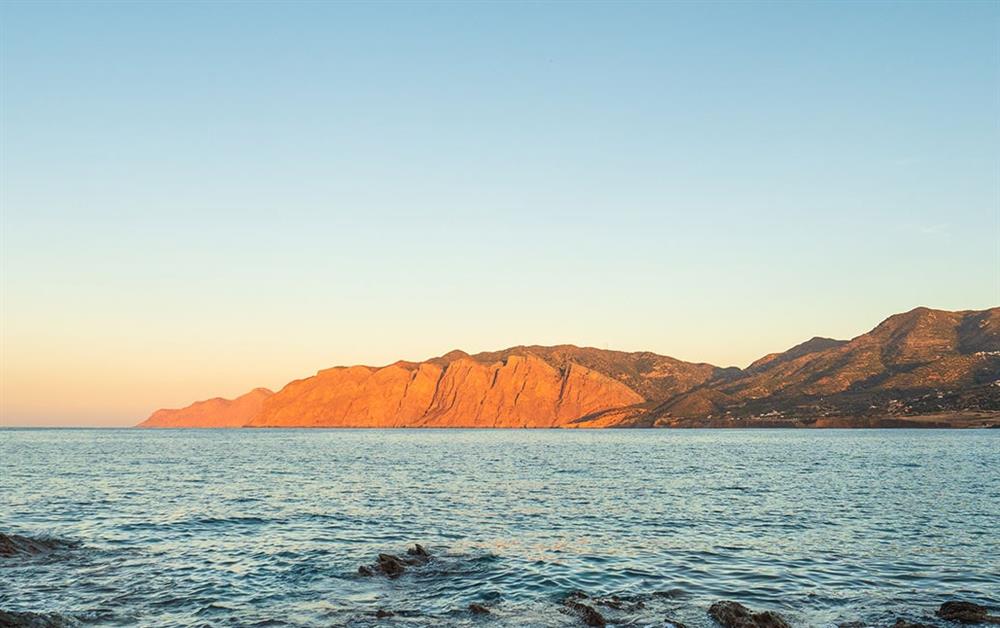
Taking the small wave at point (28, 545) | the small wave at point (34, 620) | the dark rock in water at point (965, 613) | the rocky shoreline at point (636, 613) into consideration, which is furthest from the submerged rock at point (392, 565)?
the dark rock in water at point (965, 613)

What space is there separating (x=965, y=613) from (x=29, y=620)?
95.3 feet

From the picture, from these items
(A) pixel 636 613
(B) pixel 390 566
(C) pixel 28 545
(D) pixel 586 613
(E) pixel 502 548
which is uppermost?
(C) pixel 28 545

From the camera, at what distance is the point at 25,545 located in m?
35.2

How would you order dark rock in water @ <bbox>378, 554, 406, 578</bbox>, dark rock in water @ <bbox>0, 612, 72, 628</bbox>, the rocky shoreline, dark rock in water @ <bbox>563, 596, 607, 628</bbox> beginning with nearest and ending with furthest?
1. dark rock in water @ <bbox>0, 612, 72, 628</bbox>
2. the rocky shoreline
3. dark rock in water @ <bbox>563, 596, 607, 628</bbox>
4. dark rock in water @ <bbox>378, 554, 406, 578</bbox>

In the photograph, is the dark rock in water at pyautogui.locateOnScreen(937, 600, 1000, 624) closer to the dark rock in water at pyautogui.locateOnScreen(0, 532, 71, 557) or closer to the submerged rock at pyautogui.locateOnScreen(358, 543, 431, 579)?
the submerged rock at pyautogui.locateOnScreen(358, 543, 431, 579)

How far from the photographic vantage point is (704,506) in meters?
51.2

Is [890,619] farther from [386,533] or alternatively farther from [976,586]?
[386,533]

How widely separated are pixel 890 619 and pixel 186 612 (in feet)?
75.9

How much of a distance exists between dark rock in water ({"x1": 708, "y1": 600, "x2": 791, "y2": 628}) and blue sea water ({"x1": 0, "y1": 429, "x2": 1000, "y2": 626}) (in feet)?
2.12

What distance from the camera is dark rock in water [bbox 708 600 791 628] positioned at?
22075 millimetres

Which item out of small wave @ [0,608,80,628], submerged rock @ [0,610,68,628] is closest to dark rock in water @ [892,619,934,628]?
small wave @ [0,608,80,628]

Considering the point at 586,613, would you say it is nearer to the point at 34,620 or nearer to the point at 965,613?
the point at 965,613

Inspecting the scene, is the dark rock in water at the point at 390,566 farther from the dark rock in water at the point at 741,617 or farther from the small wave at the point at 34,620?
the dark rock in water at the point at 741,617

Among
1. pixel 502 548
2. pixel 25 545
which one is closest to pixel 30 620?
pixel 25 545
